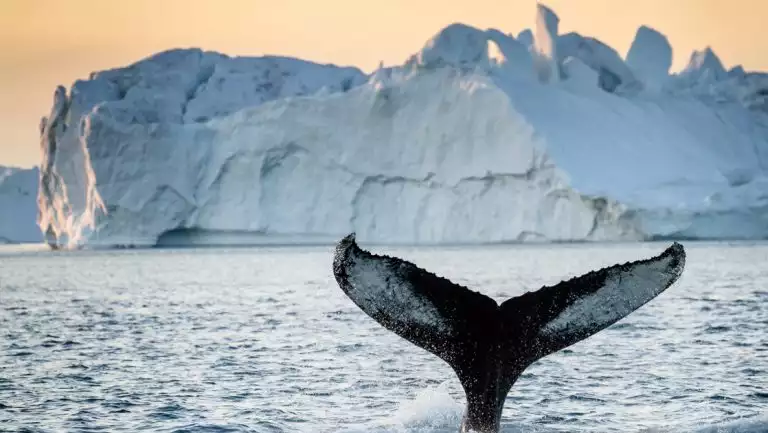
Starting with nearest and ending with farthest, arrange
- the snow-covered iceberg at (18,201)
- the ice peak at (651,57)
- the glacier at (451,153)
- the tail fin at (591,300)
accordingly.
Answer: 1. the tail fin at (591,300)
2. the glacier at (451,153)
3. the ice peak at (651,57)
4. the snow-covered iceberg at (18,201)

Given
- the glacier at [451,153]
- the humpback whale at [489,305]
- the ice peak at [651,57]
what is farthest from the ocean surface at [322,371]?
the ice peak at [651,57]

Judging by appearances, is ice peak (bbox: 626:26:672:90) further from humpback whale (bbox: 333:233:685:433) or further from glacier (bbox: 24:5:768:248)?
humpback whale (bbox: 333:233:685:433)

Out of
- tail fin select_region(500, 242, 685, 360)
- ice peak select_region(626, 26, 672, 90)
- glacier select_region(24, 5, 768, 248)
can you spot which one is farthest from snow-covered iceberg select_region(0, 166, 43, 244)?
tail fin select_region(500, 242, 685, 360)

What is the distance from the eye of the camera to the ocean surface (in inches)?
292

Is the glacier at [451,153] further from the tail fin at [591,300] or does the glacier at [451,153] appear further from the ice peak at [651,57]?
the tail fin at [591,300]

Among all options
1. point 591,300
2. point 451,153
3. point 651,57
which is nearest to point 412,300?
point 591,300

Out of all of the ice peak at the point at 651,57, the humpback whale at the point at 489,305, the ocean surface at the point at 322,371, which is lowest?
the ocean surface at the point at 322,371

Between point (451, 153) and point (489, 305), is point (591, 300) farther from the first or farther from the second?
point (451, 153)

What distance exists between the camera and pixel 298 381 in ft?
31.3

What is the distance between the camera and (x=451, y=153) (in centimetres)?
4197

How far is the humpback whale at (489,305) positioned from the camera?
4.38 meters

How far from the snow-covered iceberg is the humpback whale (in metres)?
66.5

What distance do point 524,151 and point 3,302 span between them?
2270 cm

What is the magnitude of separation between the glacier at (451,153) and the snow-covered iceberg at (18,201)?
71.2 ft
